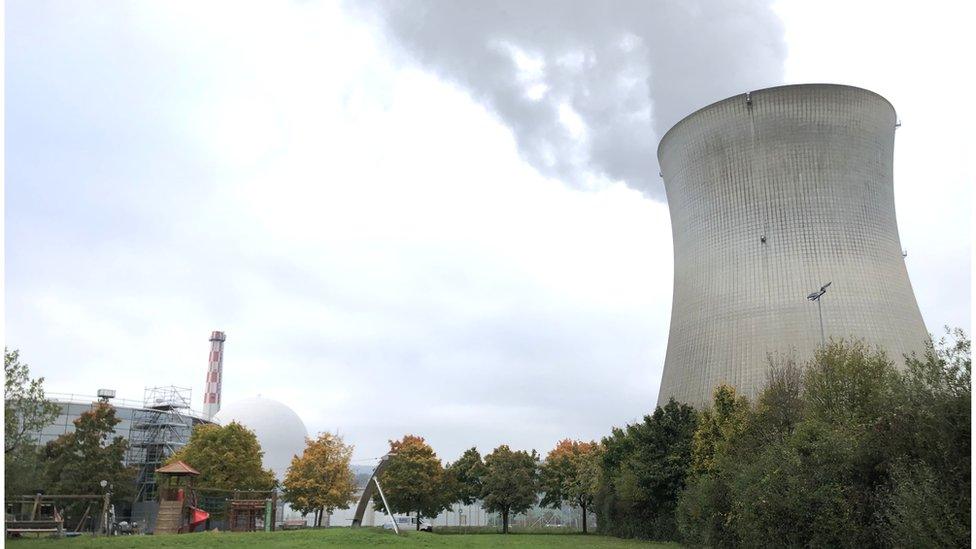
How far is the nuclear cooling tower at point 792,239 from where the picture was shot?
1015 inches

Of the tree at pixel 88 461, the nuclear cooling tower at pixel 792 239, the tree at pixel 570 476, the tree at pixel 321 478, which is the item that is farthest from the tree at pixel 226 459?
the nuclear cooling tower at pixel 792 239

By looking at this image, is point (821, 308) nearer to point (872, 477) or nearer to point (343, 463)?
point (872, 477)

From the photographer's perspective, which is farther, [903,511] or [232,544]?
[232,544]

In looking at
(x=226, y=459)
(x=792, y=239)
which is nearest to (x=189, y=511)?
(x=226, y=459)

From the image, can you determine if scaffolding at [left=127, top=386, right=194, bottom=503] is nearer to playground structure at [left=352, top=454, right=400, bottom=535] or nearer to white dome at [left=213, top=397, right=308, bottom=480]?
white dome at [left=213, top=397, right=308, bottom=480]

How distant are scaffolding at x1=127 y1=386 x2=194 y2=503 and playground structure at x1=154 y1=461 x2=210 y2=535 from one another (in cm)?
2520

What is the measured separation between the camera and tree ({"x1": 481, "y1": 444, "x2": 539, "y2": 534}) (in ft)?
126

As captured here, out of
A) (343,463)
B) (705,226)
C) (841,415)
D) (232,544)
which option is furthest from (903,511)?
(343,463)

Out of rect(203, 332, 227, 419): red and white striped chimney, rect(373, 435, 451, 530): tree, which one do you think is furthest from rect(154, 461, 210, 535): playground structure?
rect(203, 332, 227, 419): red and white striped chimney

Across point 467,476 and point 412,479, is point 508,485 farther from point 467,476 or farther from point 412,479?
point 412,479

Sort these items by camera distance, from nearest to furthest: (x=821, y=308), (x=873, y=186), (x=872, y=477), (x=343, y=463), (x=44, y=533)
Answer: (x=872, y=477) < (x=44, y=533) < (x=821, y=308) < (x=873, y=186) < (x=343, y=463)

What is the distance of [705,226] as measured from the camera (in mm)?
28750

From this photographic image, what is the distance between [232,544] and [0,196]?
1320 centimetres

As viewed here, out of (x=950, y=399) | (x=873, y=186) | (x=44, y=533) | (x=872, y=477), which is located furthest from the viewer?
(x=873, y=186)
